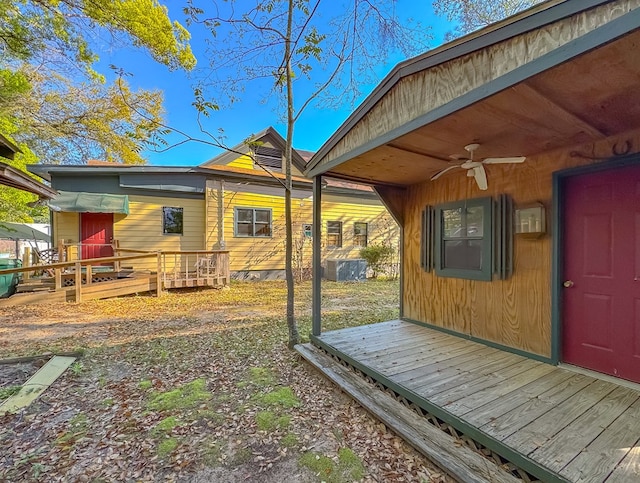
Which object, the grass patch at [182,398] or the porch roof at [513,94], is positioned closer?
the porch roof at [513,94]

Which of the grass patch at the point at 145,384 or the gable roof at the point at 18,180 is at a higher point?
the gable roof at the point at 18,180

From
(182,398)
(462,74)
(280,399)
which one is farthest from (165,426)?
(462,74)

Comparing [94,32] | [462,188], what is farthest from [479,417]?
[94,32]

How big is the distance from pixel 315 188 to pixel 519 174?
2.52m

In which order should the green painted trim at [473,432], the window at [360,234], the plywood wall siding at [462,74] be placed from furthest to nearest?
the window at [360,234]
the green painted trim at [473,432]
the plywood wall siding at [462,74]

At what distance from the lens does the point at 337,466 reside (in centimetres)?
210

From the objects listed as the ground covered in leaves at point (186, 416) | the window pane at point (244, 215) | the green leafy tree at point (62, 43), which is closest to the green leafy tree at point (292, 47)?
the ground covered in leaves at point (186, 416)

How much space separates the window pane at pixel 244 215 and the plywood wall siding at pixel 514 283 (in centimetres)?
744

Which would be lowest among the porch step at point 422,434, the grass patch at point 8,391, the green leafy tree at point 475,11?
the grass patch at point 8,391

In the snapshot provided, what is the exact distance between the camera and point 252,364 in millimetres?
3859

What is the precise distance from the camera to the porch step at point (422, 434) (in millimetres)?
1874

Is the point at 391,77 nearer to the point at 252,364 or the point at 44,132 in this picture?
the point at 252,364

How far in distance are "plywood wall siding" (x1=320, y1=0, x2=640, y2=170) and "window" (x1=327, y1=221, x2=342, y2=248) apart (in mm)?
8901

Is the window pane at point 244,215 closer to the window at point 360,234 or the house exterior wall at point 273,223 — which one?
the house exterior wall at point 273,223
